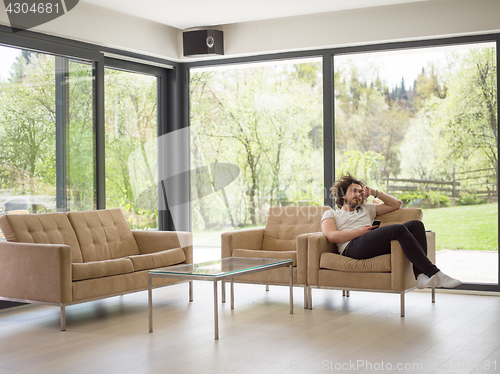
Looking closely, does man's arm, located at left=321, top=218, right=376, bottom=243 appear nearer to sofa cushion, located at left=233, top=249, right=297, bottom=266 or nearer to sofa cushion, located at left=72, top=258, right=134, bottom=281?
sofa cushion, located at left=233, top=249, right=297, bottom=266

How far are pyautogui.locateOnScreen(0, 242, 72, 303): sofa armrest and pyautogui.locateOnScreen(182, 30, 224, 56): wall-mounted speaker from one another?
126 inches

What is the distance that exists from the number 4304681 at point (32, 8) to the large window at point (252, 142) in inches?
84.3

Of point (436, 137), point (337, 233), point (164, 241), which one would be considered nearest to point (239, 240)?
point (164, 241)

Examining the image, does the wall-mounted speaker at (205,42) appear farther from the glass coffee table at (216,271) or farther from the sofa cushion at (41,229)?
the glass coffee table at (216,271)

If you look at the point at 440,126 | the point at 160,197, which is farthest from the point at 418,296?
the point at 160,197

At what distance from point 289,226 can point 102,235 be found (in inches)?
69.1

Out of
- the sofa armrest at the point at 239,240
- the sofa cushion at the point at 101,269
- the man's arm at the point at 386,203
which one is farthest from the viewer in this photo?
the sofa armrest at the point at 239,240

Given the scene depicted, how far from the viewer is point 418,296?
17.6 feet

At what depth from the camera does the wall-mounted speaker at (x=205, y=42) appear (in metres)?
6.52

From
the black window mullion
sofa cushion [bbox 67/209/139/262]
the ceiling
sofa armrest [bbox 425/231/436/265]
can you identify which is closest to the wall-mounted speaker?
the ceiling

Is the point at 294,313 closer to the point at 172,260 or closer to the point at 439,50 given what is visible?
the point at 172,260

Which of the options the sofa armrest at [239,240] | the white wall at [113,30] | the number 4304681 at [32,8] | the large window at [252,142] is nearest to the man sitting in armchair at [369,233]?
the sofa armrest at [239,240]

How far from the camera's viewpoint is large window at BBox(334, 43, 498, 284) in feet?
18.4

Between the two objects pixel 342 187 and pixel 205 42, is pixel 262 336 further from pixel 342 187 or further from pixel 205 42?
pixel 205 42
